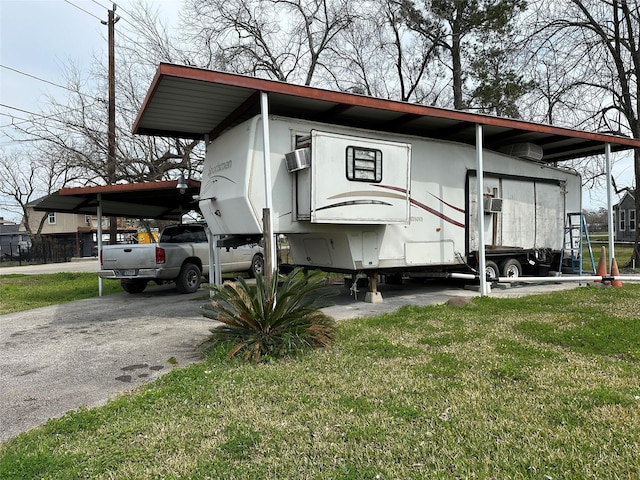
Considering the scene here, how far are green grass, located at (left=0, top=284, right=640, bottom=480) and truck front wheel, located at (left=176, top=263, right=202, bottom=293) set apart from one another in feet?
23.2

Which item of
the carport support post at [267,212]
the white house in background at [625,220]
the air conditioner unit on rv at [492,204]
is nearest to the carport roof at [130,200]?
the carport support post at [267,212]

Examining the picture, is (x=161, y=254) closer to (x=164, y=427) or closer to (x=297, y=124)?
(x=297, y=124)

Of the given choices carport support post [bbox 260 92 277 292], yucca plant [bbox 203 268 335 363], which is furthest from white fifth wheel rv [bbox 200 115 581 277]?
yucca plant [bbox 203 268 335 363]

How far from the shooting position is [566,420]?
3402 millimetres

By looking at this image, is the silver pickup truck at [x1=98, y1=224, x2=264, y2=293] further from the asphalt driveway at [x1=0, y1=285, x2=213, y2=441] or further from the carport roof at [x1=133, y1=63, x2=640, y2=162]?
the carport roof at [x1=133, y1=63, x2=640, y2=162]

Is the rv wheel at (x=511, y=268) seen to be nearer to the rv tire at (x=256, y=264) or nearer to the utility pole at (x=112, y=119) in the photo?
the rv tire at (x=256, y=264)

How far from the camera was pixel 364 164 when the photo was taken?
827cm

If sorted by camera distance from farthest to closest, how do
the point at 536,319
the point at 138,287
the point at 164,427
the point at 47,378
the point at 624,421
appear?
the point at 138,287 < the point at 536,319 < the point at 47,378 < the point at 164,427 < the point at 624,421

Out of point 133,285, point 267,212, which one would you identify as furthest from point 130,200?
point 267,212

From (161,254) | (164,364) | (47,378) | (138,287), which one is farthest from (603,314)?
(138,287)

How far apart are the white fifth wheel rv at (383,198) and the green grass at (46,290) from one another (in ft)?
18.3

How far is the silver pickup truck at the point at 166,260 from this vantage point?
11180 mm

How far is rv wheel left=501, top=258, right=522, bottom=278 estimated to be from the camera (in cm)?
1122

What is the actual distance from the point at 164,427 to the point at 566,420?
2.97m
